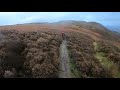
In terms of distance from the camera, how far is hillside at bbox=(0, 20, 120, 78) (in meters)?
5.70

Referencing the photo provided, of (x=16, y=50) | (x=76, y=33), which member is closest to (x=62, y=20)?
(x=76, y=33)

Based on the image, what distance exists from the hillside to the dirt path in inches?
2.5

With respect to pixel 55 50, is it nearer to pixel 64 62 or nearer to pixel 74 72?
pixel 64 62

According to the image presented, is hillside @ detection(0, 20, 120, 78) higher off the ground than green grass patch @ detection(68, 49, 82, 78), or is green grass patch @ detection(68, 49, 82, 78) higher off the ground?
hillside @ detection(0, 20, 120, 78)

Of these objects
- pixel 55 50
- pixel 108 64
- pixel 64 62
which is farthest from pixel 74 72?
pixel 108 64

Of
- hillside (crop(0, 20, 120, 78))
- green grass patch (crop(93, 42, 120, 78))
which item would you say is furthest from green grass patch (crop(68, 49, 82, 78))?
green grass patch (crop(93, 42, 120, 78))

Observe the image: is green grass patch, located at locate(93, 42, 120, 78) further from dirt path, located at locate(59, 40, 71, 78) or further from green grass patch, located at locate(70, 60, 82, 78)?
dirt path, located at locate(59, 40, 71, 78)

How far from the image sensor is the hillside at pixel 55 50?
5.70 metres

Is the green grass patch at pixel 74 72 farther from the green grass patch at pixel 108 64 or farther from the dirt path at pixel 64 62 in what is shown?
the green grass patch at pixel 108 64
